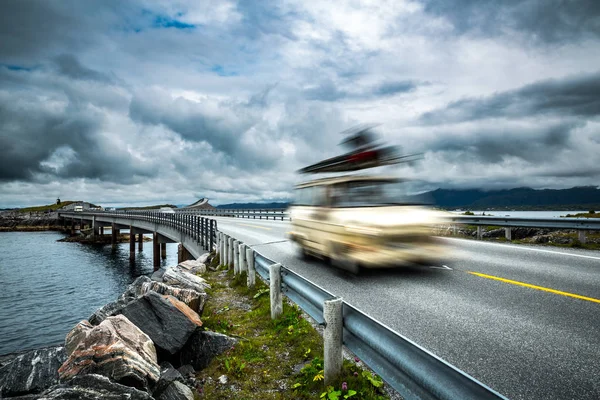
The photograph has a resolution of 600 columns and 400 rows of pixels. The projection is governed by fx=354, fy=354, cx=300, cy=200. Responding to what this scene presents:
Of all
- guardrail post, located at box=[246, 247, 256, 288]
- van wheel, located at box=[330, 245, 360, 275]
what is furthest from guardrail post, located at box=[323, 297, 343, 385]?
guardrail post, located at box=[246, 247, 256, 288]

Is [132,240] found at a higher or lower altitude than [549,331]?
lower

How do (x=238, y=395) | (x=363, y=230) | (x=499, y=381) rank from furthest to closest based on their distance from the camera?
(x=363, y=230)
(x=238, y=395)
(x=499, y=381)

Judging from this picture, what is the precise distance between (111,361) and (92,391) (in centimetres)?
64

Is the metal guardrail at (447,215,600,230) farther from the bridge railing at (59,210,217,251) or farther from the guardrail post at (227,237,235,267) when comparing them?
the bridge railing at (59,210,217,251)

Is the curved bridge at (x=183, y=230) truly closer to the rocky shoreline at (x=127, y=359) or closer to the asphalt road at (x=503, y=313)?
the asphalt road at (x=503, y=313)

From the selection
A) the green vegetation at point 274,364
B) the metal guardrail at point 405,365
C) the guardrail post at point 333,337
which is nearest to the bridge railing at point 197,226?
the green vegetation at point 274,364

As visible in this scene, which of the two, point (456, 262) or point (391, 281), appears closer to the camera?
point (391, 281)

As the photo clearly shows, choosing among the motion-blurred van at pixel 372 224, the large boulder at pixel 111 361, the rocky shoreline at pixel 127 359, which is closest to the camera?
the rocky shoreline at pixel 127 359

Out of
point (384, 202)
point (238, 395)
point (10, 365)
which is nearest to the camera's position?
point (238, 395)

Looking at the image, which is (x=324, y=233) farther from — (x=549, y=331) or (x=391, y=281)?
(x=549, y=331)

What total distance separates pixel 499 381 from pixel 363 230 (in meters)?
3.57

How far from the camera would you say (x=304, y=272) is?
792 cm

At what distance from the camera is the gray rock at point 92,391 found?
2.79 metres

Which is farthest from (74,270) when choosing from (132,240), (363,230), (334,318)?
(334,318)
